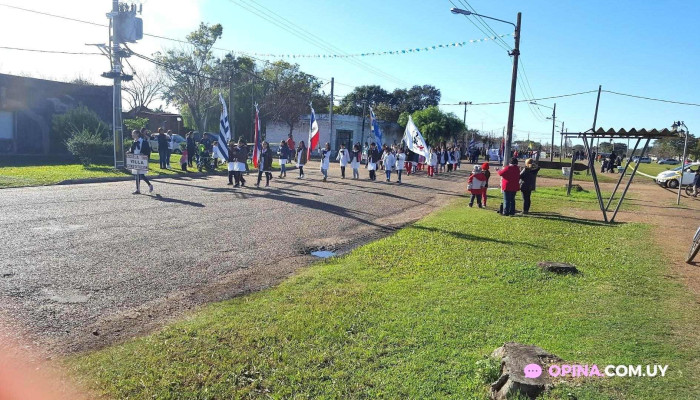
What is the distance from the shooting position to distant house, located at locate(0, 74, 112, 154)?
A: 86.9 ft

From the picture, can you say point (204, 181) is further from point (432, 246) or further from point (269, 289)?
point (269, 289)

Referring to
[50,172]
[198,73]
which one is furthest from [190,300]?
[198,73]

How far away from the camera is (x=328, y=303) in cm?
577

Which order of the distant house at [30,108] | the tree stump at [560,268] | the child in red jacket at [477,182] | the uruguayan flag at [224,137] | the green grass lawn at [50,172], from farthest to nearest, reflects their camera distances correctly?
the distant house at [30,108] < the uruguayan flag at [224,137] < the green grass lawn at [50,172] < the child in red jacket at [477,182] < the tree stump at [560,268]

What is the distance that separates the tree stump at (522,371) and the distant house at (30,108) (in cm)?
2889

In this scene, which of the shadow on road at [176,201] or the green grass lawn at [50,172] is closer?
the shadow on road at [176,201]

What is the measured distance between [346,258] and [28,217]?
676 cm

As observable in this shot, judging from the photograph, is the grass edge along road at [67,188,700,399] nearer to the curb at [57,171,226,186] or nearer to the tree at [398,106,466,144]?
the curb at [57,171,226,186]

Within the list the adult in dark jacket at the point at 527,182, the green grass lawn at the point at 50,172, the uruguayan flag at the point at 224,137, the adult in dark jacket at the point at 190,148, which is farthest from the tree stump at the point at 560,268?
the adult in dark jacket at the point at 190,148

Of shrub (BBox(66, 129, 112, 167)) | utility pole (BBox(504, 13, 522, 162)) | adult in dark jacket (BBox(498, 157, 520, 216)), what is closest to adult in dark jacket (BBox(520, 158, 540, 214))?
adult in dark jacket (BBox(498, 157, 520, 216))

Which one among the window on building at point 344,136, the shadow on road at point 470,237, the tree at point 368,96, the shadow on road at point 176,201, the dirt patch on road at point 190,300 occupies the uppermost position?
the tree at point 368,96

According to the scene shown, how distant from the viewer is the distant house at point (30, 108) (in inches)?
1042

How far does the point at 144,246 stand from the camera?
827cm

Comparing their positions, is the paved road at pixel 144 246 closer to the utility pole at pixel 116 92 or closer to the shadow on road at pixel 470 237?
the shadow on road at pixel 470 237
